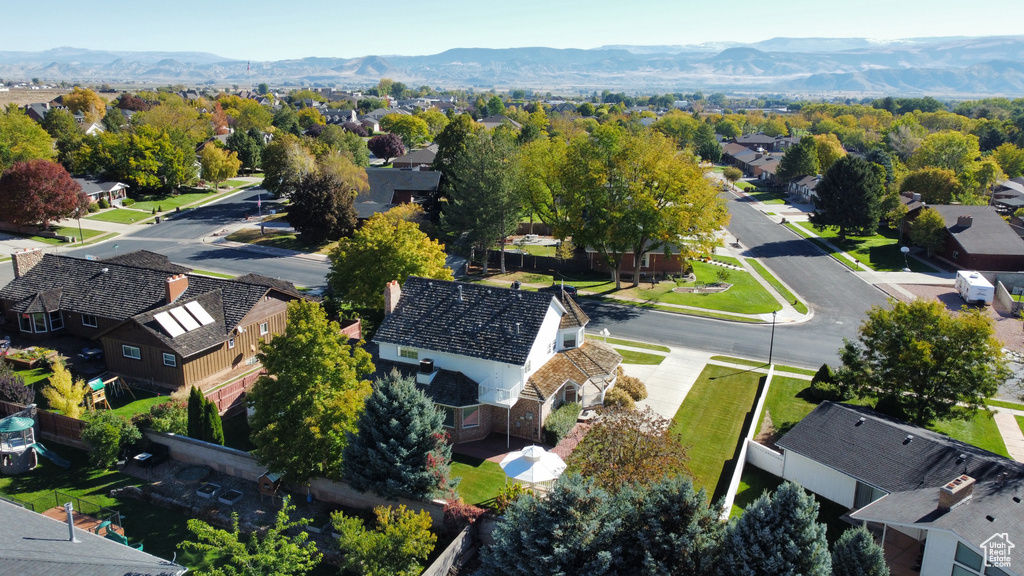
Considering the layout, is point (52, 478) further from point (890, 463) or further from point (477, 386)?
point (890, 463)

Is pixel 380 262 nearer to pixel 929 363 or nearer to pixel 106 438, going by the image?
pixel 106 438

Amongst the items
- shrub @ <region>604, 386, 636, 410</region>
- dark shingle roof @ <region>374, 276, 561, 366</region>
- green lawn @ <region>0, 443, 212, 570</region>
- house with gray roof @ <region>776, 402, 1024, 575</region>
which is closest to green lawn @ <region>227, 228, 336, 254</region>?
dark shingle roof @ <region>374, 276, 561, 366</region>

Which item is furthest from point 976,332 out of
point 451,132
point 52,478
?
point 451,132

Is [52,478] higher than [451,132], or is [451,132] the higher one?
[451,132]

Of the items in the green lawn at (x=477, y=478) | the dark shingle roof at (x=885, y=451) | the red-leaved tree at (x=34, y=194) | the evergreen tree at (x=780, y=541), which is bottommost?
the green lawn at (x=477, y=478)

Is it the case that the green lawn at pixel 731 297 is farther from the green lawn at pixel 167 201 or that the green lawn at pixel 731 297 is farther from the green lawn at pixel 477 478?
the green lawn at pixel 167 201

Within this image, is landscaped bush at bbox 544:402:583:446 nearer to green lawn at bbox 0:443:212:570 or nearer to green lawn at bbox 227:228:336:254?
green lawn at bbox 0:443:212:570

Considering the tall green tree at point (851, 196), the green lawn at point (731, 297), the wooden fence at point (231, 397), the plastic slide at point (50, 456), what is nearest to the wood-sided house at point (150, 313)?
the wooden fence at point (231, 397)
